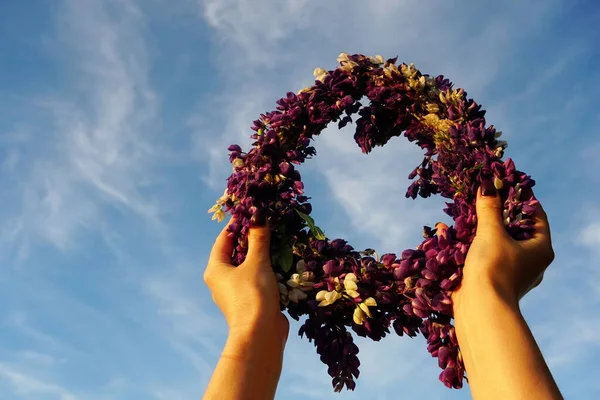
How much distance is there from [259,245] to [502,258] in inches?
59.6

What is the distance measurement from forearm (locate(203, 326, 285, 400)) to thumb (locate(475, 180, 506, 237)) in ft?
4.40

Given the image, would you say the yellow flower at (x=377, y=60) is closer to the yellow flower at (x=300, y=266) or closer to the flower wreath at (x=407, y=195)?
the flower wreath at (x=407, y=195)

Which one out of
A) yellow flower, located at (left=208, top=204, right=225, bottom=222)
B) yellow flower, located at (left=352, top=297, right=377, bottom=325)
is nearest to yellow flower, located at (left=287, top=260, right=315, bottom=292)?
yellow flower, located at (left=352, top=297, right=377, bottom=325)

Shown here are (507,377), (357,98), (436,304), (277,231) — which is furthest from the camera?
(357,98)

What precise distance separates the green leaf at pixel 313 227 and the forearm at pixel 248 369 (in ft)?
2.86

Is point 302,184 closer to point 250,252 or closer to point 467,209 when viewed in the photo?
point 250,252

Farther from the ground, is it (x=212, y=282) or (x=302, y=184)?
(x=302, y=184)

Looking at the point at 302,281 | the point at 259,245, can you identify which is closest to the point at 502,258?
the point at 302,281

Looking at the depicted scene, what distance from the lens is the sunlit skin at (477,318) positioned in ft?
9.04

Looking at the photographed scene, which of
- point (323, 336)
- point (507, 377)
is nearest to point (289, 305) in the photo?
point (323, 336)

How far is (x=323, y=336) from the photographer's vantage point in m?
3.79

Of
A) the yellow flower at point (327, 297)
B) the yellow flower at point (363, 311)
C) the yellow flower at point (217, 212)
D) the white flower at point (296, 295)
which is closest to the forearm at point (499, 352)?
the yellow flower at point (363, 311)

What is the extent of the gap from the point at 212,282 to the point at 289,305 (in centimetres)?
50

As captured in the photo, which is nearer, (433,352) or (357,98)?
(433,352)
